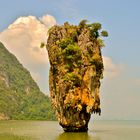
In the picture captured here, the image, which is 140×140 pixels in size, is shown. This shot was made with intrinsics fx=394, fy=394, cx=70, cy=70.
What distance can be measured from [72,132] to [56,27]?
12.5 meters

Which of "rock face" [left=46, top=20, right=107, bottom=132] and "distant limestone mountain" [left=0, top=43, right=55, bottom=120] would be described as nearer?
"rock face" [left=46, top=20, right=107, bottom=132]

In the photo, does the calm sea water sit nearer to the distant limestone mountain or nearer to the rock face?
the rock face

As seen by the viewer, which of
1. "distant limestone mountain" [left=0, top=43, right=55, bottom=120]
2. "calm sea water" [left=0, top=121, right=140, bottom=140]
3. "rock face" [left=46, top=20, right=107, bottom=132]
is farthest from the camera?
"distant limestone mountain" [left=0, top=43, right=55, bottom=120]

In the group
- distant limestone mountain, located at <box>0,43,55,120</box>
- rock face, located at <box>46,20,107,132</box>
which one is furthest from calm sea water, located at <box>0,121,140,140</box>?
distant limestone mountain, located at <box>0,43,55,120</box>

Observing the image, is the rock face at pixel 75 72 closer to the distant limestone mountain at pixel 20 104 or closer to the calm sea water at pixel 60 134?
the calm sea water at pixel 60 134

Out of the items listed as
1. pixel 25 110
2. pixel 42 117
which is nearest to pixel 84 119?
pixel 42 117

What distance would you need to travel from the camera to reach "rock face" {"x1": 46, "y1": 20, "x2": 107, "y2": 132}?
4300 centimetres

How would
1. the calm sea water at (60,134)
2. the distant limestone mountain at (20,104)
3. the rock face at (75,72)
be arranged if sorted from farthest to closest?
1. the distant limestone mountain at (20,104)
2. the rock face at (75,72)
3. the calm sea water at (60,134)

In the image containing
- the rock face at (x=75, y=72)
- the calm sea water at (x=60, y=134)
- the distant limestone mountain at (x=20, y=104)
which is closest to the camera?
the calm sea water at (x=60, y=134)

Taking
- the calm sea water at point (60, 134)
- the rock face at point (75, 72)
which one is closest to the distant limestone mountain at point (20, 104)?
the calm sea water at point (60, 134)

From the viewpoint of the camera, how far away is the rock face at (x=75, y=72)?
43.0 m

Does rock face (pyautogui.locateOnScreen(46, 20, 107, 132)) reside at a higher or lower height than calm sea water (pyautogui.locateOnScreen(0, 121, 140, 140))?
higher

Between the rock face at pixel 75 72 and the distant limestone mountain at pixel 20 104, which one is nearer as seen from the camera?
the rock face at pixel 75 72

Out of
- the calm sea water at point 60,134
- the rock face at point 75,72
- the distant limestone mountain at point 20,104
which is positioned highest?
the distant limestone mountain at point 20,104
